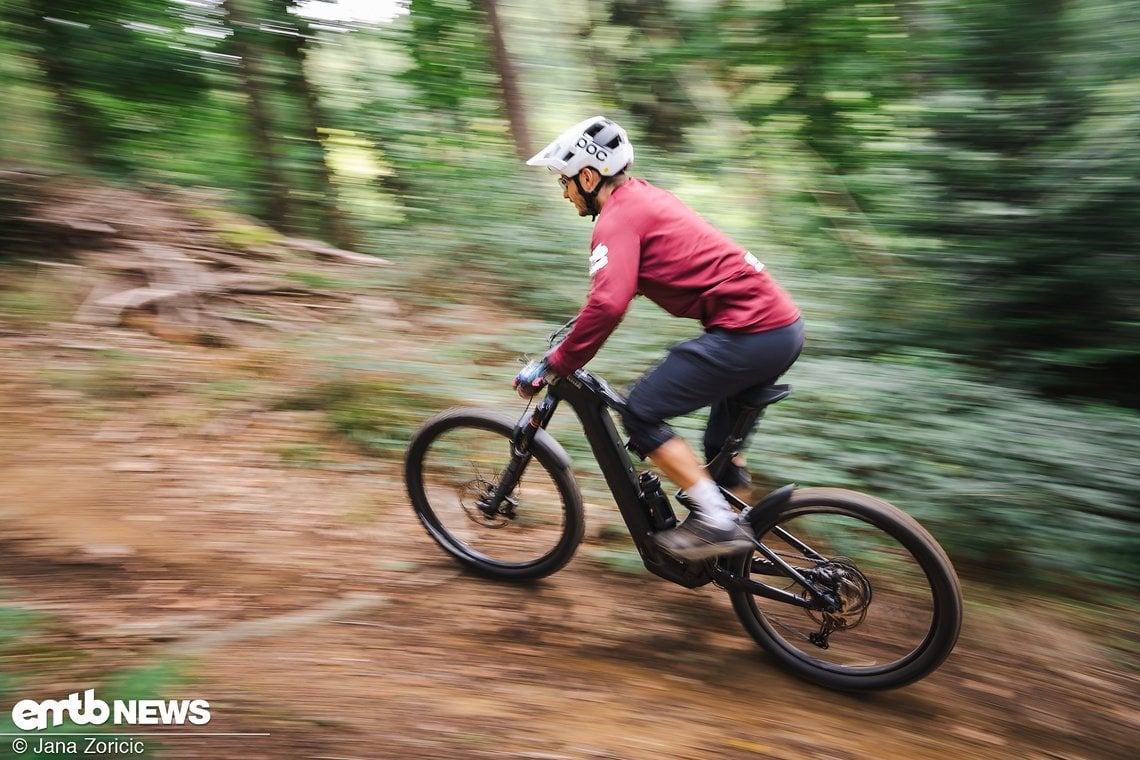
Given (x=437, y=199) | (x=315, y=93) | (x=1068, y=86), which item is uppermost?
(x=315, y=93)

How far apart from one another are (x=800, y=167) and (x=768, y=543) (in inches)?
250

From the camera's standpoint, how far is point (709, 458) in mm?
3350

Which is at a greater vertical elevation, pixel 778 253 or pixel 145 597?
pixel 778 253

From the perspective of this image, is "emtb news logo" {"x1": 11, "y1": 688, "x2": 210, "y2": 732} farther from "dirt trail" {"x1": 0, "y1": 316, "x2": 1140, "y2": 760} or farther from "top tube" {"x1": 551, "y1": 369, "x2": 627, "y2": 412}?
"top tube" {"x1": 551, "y1": 369, "x2": 627, "y2": 412}

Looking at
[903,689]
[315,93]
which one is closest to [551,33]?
[315,93]

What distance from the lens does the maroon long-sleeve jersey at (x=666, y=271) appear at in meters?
2.84

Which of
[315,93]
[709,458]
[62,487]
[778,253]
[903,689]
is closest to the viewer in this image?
[903,689]

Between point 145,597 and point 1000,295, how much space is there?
5.09 metres

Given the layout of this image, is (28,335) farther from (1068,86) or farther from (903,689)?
(1068,86)

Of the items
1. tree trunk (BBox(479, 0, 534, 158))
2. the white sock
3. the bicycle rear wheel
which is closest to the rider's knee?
the white sock

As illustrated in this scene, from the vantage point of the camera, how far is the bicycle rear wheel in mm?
2799

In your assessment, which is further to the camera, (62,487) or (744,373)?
(62,487)

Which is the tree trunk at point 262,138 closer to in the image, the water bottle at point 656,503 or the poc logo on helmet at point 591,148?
the poc logo on helmet at point 591,148

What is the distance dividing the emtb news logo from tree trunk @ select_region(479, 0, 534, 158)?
27.1ft
